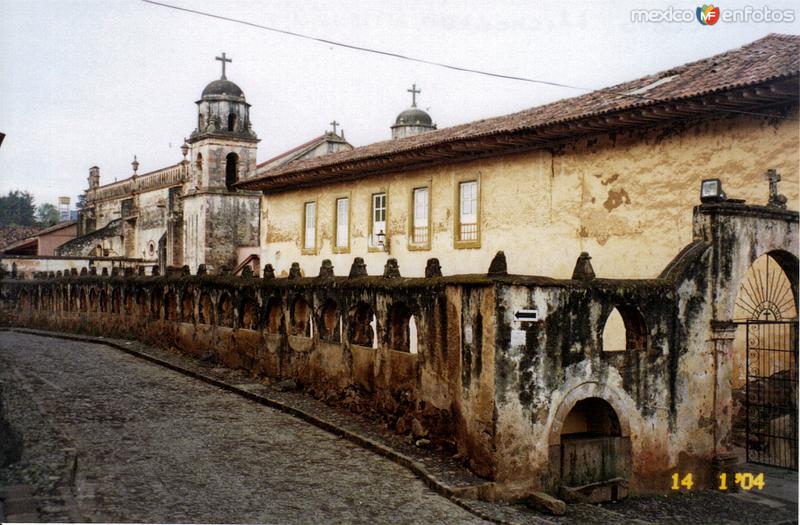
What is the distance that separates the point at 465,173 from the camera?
16.9 m

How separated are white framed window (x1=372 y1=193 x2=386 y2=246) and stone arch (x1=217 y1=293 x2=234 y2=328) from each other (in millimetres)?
4212

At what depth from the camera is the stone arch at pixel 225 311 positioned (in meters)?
16.5

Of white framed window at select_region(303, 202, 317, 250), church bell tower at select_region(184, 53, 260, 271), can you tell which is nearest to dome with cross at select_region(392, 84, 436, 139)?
church bell tower at select_region(184, 53, 260, 271)

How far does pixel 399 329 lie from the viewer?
37.6 feet

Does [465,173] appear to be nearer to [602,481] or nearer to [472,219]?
[472,219]

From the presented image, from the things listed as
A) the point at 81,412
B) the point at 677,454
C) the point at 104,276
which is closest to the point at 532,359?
Answer: the point at 677,454

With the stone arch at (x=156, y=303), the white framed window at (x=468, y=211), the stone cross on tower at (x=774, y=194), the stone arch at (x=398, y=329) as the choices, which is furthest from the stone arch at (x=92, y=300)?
the stone cross on tower at (x=774, y=194)

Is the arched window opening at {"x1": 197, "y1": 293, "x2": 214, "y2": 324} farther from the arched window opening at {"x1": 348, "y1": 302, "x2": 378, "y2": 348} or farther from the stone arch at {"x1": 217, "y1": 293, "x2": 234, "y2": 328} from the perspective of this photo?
the arched window opening at {"x1": 348, "y1": 302, "x2": 378, "y2": 348}

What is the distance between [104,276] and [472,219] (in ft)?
38.1

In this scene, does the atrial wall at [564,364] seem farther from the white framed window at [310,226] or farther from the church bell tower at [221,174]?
the church bell tower at [221,174]

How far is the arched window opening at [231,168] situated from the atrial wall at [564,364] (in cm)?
2227

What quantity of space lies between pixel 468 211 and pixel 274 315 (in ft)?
15.0

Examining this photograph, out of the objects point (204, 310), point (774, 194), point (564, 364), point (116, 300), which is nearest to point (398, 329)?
point (564, 364)

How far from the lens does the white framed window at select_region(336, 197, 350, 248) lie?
20.5 metres
